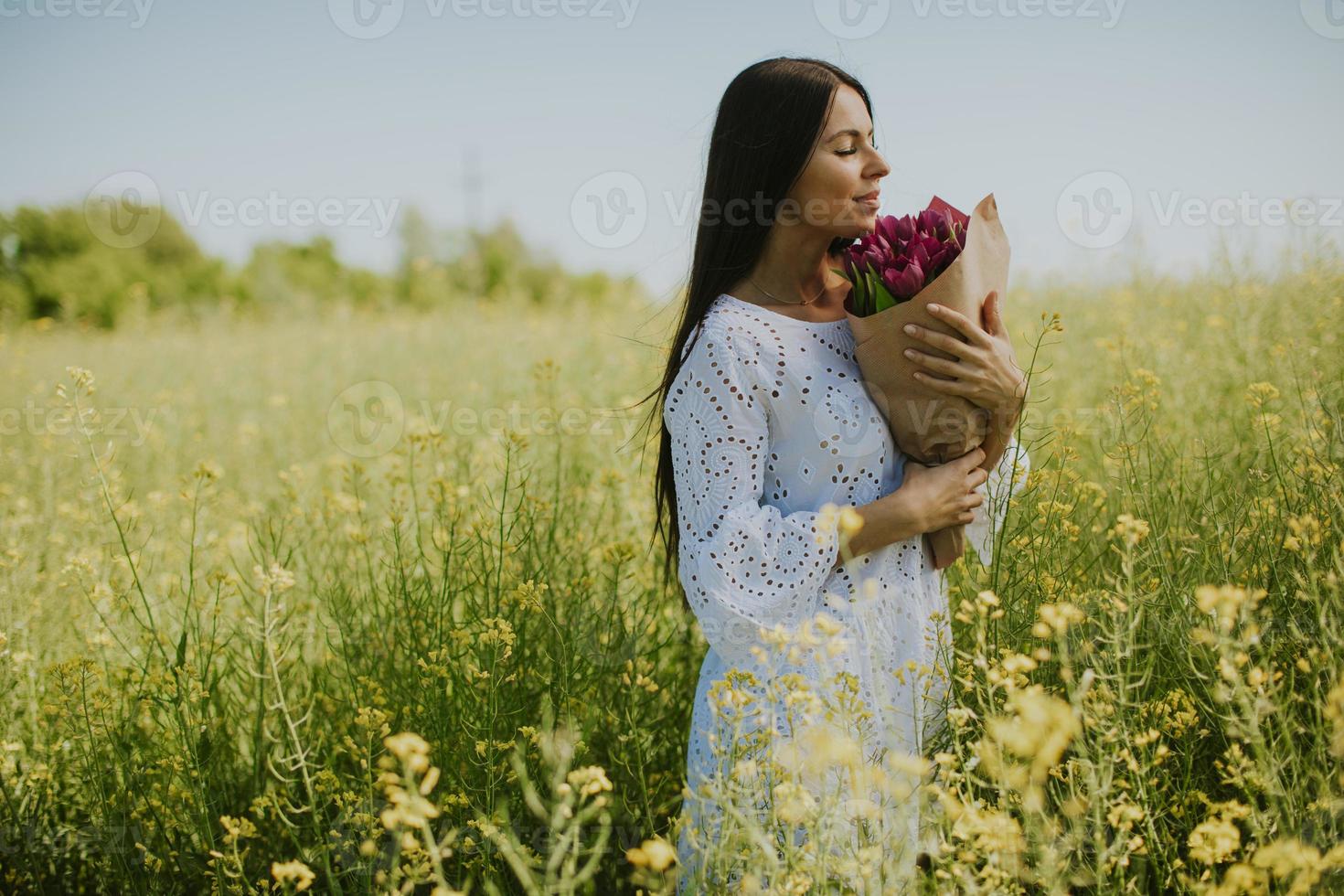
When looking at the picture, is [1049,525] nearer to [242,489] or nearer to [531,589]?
[531,589]

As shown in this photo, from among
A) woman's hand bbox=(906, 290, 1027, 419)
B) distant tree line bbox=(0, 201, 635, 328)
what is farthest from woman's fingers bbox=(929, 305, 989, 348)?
distant tree line bbox=(0, 201, 635, 328)

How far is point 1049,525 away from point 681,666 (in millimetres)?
1129

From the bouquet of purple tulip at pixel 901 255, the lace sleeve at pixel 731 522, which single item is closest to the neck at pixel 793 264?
the bouquet of purple tulip at pixel 901 255

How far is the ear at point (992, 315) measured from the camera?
157cm

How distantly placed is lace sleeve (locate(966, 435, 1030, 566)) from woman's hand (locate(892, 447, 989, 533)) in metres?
0.04

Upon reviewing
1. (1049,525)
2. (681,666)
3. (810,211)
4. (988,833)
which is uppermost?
(810,211)

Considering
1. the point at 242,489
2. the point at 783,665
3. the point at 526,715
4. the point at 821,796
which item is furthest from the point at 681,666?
the point at 242,489

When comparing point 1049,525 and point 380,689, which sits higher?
point 1049,525

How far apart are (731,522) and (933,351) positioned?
504 millimetres

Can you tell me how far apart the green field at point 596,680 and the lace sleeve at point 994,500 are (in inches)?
3.4

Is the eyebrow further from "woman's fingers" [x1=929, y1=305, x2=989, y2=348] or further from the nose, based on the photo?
"woman's fingers" [x1=929, y1=305, x2=989, y2=348]

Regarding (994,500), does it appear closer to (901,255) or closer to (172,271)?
(901,255)

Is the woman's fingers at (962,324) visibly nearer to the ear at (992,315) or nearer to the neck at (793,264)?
the ear at (992,315)

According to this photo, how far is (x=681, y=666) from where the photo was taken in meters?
2.41
